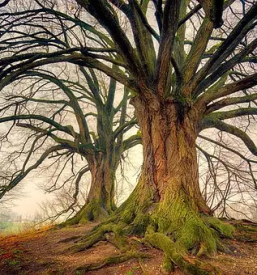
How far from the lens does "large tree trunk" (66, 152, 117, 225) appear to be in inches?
299

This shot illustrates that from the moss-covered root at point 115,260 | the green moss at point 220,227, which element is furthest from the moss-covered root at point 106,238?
the green moss at point 220,227

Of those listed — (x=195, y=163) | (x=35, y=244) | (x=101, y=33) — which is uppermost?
(x=101, y=33)

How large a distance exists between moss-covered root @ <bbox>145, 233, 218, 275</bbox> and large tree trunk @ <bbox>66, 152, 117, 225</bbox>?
4189mm

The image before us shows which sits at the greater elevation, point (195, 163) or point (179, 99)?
point (179, 99)

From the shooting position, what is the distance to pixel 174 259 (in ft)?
9.73

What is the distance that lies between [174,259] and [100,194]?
17.8 ft

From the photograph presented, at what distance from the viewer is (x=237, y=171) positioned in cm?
762

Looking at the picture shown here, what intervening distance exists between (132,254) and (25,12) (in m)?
4.53

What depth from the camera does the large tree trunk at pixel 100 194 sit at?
760cm

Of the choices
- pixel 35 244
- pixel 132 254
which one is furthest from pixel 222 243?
pixel 35 244

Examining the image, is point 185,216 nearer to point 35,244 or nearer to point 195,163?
point 195,163

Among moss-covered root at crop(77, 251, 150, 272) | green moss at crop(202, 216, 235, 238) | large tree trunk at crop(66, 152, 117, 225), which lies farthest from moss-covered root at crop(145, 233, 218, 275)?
large tree trunk at crop(66, 152, 117, 225)

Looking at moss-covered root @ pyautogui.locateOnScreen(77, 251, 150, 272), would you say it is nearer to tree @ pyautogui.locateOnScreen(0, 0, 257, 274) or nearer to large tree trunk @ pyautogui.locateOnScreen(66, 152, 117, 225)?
tree @ pyautogui.locateOnScreen(0, 0, 257, 274)

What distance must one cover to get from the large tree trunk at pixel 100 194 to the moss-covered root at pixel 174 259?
4189mm
